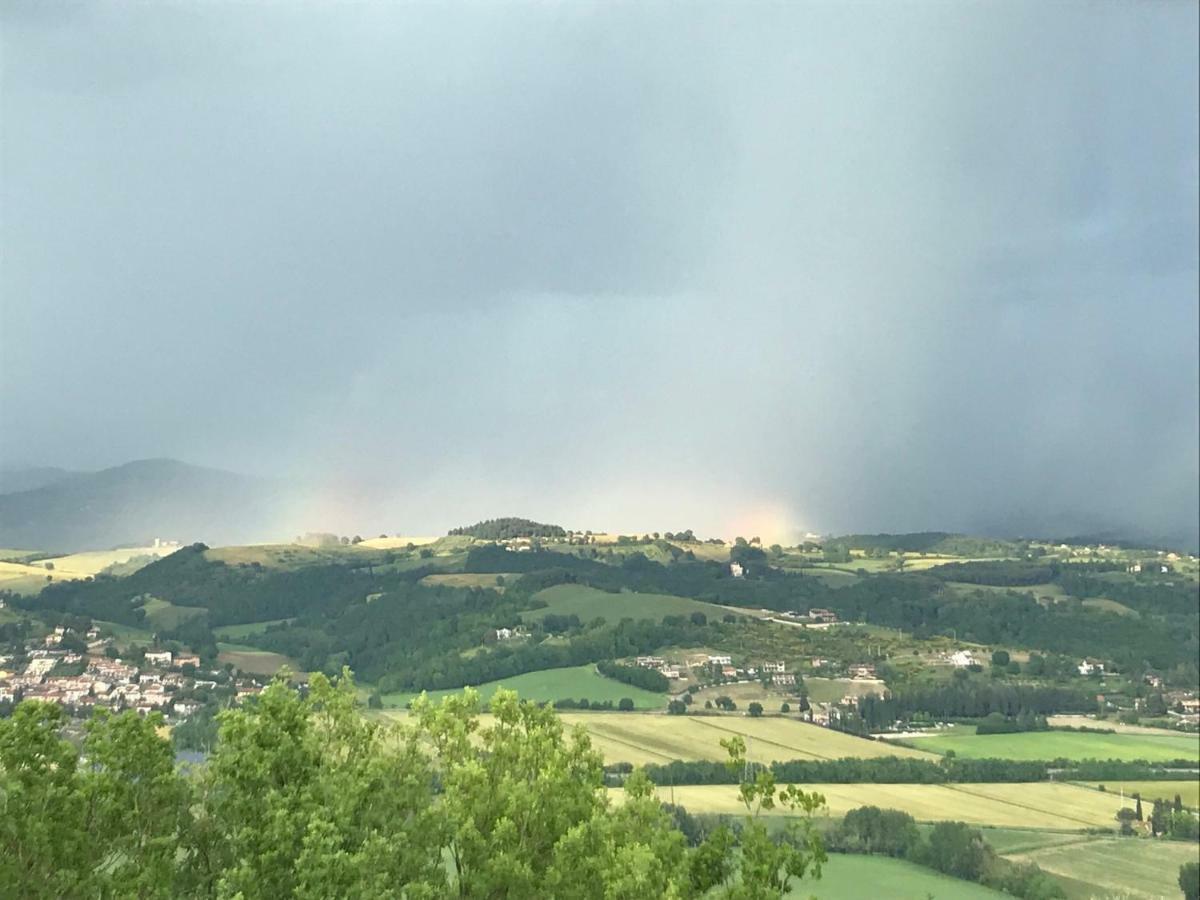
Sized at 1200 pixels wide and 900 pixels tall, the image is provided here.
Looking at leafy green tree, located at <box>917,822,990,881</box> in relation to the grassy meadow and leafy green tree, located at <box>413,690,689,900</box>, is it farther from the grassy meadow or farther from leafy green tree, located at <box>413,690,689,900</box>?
the grassy meadow

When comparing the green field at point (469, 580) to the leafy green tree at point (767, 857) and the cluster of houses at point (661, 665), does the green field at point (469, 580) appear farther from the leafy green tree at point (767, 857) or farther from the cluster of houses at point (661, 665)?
the leafy green tree at point (767, 857)

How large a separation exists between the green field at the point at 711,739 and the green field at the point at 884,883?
9007 millimetres

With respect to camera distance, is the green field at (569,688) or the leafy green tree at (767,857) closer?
the leafy green tree at (767,857)

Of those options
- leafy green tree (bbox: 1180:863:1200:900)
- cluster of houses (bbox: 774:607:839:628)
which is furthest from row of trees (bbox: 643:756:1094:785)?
cluster of houses (bbox: 774:607:839:628)

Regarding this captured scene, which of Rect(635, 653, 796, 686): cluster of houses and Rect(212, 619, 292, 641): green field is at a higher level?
Rect(212, 619, 292, 641): green field

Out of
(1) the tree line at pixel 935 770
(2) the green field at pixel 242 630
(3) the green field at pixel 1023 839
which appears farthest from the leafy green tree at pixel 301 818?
(2) the green field at pixel 242 630

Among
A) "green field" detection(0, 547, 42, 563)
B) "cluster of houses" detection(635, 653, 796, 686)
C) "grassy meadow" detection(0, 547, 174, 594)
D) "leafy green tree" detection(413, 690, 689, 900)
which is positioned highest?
"green field" detection(0, 547, 42, 563)

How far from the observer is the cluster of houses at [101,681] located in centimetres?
3033

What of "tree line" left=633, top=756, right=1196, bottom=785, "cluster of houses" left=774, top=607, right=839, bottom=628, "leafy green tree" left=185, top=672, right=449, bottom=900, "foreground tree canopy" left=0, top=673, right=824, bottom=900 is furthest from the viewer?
"cluster of houses" left=774, top=607, right=839, bottom=628

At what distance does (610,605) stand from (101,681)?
117 feet

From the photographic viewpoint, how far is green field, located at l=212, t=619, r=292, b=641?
5281 centimetres

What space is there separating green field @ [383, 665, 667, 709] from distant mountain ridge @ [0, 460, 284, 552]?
1836 cm

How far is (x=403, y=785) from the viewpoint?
37.6ft

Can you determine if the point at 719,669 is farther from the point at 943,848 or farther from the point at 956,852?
the point at 956,852
